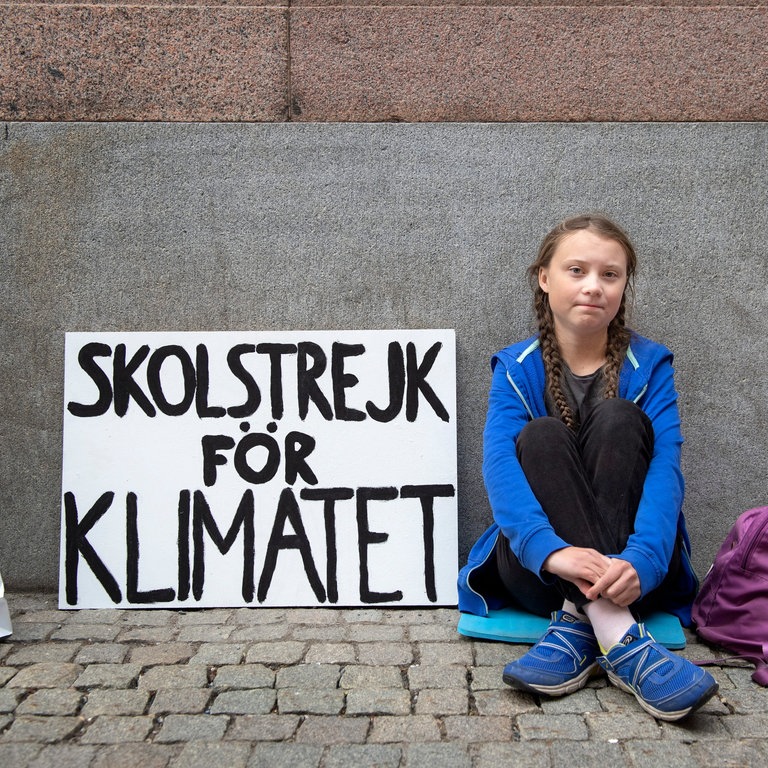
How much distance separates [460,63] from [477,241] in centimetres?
64

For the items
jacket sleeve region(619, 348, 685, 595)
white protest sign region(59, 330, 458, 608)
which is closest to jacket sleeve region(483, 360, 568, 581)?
jacket sleeve region(619, 348, 685, 595)

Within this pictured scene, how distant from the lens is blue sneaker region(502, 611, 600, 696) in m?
2.41

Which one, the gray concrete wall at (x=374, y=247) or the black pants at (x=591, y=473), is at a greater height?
the gray concrete wall at (x=374, y=247)

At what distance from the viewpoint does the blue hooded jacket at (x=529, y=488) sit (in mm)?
2533

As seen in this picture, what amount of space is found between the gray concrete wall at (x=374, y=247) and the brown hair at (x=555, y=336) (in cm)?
37

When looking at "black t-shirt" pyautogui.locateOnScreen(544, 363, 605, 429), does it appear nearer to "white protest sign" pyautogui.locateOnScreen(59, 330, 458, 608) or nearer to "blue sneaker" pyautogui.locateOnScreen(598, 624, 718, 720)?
"white protest sign" pyautogui.locateOnScreen(59, 330, 458, 608)

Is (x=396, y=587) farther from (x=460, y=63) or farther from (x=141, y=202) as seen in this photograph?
(x=460, y=63)

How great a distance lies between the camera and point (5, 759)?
2.14 metres

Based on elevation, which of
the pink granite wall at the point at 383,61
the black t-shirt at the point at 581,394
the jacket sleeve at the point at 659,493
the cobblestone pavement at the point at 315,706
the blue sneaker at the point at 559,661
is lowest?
the cobblestone pavement at the point at 315,706

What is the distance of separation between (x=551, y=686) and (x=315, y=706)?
0.61 meters

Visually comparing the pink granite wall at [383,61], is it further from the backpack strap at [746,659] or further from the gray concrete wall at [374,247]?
the backpack strap at [746,659]

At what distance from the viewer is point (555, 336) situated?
3029mm

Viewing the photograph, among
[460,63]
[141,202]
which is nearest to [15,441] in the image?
[141,202]

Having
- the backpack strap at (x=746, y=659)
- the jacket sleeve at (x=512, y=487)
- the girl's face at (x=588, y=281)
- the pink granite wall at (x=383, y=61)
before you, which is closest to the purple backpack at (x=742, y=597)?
the backpack strap at (x=746, y=659)
